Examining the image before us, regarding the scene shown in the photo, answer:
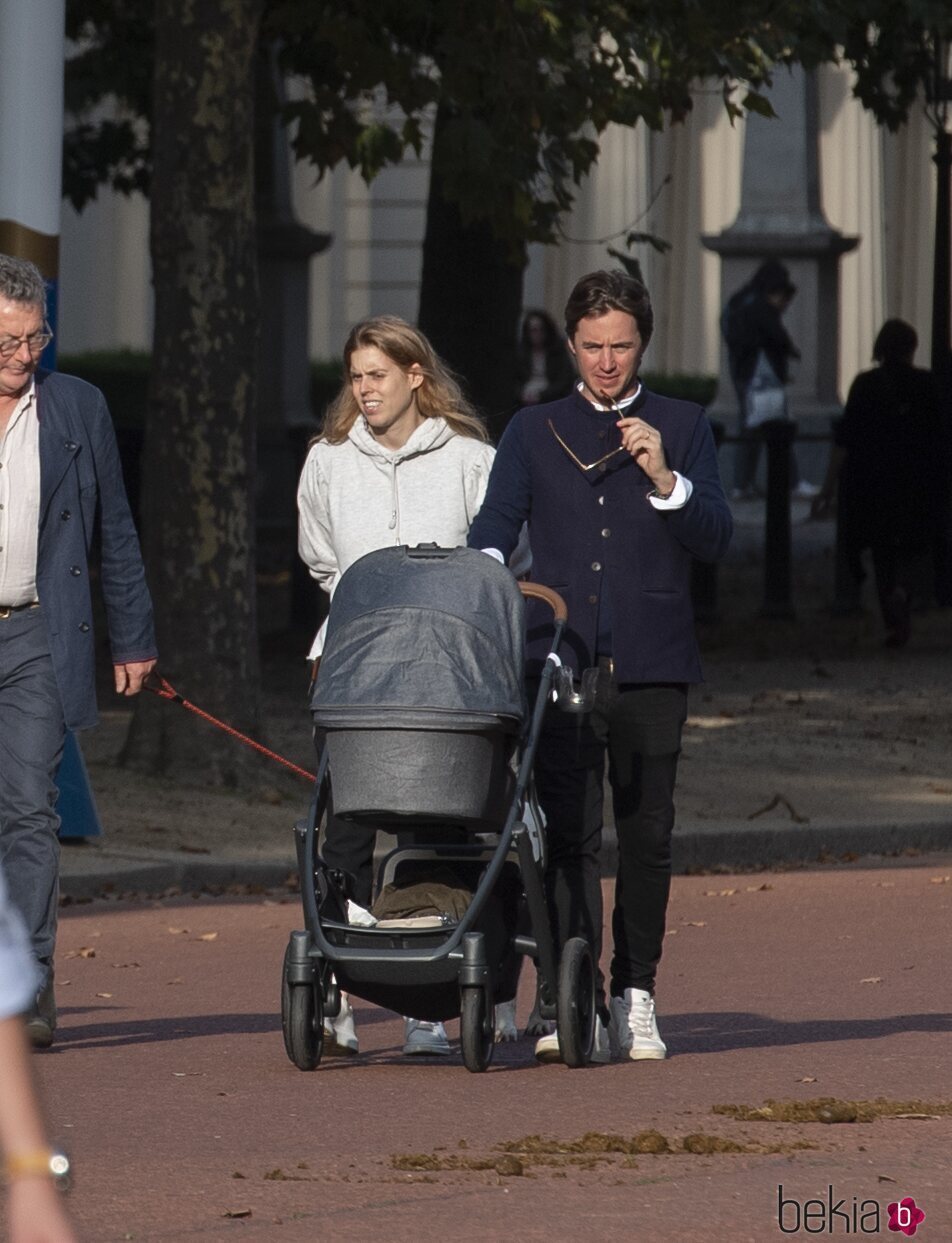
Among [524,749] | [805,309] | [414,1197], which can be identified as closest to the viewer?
[414,1197]

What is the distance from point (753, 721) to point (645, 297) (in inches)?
329

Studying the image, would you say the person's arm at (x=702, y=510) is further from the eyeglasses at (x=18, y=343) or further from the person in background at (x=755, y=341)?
the person in background at (x=755, y=341)

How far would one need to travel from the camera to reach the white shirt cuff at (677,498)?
22.4ft

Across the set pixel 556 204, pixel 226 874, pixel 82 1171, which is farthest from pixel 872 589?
pixel 82 1171

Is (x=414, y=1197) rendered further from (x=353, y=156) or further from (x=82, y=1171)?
(x=353, y=156)

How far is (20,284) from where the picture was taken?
693 cm

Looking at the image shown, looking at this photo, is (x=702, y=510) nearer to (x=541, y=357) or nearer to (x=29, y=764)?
(x=29, y=764)

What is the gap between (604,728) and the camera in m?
7.04

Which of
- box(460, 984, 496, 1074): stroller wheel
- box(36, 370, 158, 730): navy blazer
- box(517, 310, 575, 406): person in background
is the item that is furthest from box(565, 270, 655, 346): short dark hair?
box(517, 310, 575, 406): person in background

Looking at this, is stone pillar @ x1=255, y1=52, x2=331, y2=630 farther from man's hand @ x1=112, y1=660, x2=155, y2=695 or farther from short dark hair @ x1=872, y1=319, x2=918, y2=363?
man's hand @ x1=112, y1=660, x2=155, y2=695

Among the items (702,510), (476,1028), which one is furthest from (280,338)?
(476,1028)

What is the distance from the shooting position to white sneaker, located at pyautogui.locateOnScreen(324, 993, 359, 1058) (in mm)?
7309

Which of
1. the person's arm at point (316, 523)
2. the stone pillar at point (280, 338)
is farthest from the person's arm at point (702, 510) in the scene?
the stone pillar at point (280, 338)

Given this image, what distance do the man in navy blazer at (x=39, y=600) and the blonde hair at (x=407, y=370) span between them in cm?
65
